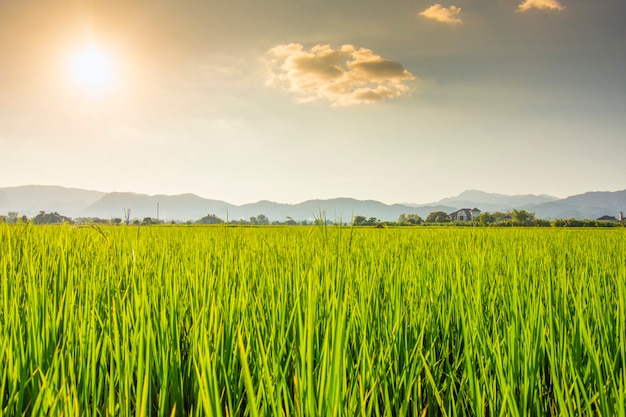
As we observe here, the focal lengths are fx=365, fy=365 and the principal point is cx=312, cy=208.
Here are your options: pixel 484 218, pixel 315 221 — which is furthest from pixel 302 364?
pixel 484 218

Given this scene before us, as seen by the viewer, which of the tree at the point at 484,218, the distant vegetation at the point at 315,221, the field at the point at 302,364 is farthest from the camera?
the tree at the point at 484,218

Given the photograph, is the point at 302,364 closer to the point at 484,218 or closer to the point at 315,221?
the point at 315,221

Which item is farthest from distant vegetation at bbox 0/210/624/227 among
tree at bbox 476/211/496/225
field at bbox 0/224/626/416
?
field at bbox 0/224/626/416

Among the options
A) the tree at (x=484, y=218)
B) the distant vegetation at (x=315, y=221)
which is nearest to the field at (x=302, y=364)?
the distant vegetation at (x=315, y=221)

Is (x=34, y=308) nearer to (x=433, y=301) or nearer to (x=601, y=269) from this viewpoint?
(x=433, y=301)

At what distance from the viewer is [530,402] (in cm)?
102

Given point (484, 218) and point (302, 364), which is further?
point (484, 218)

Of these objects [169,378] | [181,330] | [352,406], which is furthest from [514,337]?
[181,330]

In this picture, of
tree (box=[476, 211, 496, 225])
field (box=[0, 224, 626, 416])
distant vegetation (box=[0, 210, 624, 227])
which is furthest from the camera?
tree (box=[476, 211, 496, 225])

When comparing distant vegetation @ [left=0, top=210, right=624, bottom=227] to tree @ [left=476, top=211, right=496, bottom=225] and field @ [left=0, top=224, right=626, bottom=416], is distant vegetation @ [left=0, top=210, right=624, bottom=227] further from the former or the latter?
field @ [left=0, top=224, right=626, bottom=416]

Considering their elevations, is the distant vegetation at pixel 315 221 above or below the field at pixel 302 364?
above

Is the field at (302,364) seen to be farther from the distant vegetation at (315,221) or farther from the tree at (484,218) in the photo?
the tree at (484,218)

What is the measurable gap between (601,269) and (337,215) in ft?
8.47

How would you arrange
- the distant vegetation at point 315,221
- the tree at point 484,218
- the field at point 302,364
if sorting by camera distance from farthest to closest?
the tree at point 484,218
the distant vegetation at point 315,221
the field at point 302,364
